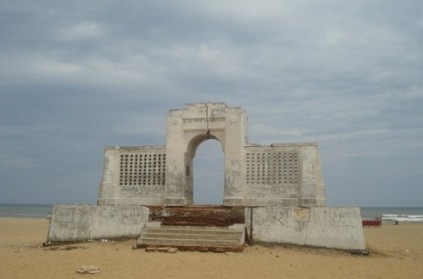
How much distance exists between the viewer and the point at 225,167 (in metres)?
19.1

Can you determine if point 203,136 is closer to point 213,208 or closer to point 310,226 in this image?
point 213,208

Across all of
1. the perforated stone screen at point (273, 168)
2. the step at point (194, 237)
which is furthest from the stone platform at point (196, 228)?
the perforated stone screen at point (273, 168)

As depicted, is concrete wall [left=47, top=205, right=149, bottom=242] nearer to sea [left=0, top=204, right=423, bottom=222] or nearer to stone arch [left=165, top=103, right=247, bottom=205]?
stone arch [left=165, top=103, right=247, bottom=205]

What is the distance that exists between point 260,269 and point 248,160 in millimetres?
8265

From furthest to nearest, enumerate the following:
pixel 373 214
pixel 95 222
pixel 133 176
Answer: pixel 373 214 < pixel 133 176 < pixel 95 222

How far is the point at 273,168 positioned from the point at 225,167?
2.11 meters

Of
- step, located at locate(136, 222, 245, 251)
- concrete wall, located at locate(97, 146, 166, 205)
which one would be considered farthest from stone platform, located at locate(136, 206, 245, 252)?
concrete wall, located at locate(97, 146, 166, 205)

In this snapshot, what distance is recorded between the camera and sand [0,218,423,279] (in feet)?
34.4

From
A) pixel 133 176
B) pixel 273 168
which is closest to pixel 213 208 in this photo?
pixel 273 168

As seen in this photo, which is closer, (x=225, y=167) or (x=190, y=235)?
(x=190, y=235)

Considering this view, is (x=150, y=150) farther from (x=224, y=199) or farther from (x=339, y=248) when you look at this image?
(x=339, y=248)

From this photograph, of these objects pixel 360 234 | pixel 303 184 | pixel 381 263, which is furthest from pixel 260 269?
pixel 303 184

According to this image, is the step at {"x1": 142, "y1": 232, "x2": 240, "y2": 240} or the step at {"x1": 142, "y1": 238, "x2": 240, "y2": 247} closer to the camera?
the step at {"x1": 142, "y1": 238, "x2": 240, "y2": 247}

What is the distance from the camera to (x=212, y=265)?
11.6 metres
